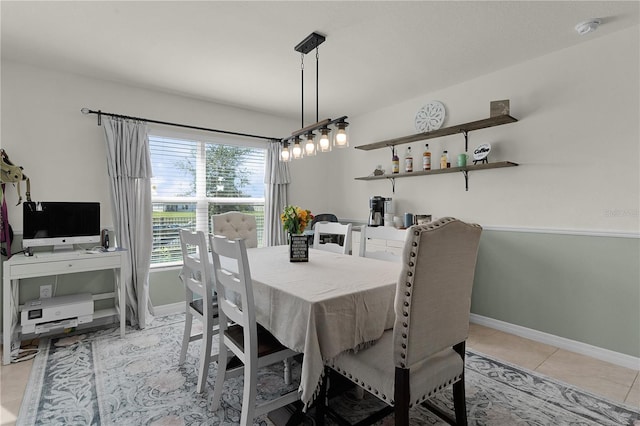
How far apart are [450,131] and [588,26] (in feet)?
4.18

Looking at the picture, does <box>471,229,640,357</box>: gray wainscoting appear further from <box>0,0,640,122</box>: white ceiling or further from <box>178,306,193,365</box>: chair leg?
<box>178,306,193,365</box>: chair leg

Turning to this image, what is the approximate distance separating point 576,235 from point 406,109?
86.5 inches

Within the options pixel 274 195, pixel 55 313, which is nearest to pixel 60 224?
pixel 55 313

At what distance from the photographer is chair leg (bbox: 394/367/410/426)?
1.25 metres

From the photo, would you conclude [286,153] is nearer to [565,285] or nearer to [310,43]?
[310,43]

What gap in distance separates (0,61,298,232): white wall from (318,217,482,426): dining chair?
10.1 ft

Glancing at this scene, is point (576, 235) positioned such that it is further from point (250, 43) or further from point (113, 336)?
point (113, 336)

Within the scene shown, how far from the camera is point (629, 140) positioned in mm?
2402

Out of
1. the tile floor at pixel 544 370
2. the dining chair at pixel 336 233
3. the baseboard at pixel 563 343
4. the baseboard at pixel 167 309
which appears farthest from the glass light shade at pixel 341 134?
the baseboard at pixel 167 309

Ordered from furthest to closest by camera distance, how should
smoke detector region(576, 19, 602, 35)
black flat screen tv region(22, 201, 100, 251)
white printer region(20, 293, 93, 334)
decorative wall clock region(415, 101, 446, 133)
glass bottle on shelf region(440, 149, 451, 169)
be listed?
decorative wall clock region(415, 101, 446, 133), glass bottle on shelf region(440, 149, 451, 169), black flat screen tv region(22, 201, 100, 251), white printer region(20, 293, 93, 334), smoke detector region(576, 19, 602, 35)

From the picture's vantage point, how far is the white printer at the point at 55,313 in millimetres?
2621

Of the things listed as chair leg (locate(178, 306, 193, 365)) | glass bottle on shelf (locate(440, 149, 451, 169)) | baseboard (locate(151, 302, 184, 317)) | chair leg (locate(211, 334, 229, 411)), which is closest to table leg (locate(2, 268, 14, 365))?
baseboard (locate(151, 302, 184, 317))

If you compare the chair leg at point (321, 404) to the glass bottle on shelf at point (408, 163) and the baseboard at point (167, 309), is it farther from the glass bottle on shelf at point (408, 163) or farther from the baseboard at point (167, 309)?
the glass bottle on shelf at point (408, 163)

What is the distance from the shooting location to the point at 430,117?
362cm
